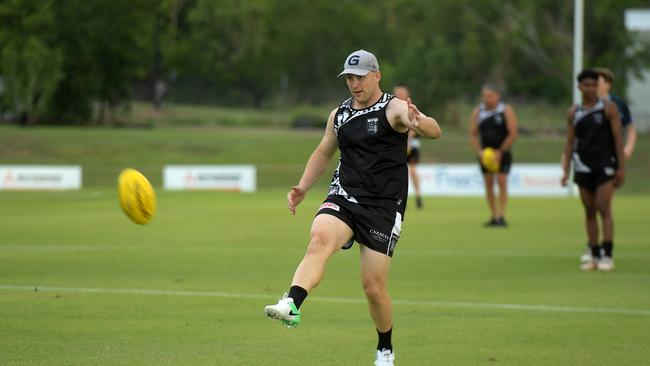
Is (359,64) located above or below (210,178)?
above

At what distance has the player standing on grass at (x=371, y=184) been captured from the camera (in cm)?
843

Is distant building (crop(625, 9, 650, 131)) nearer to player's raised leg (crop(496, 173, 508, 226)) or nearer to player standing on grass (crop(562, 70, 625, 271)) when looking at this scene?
player's raised leg (crop(496, 173, 508, 226))

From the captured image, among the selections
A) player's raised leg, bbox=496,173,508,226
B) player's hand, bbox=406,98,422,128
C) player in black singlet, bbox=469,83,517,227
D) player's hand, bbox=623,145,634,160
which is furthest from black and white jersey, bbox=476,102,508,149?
player's hand, bbox=406,98,422,128

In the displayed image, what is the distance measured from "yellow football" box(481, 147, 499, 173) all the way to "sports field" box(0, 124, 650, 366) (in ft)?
3.91

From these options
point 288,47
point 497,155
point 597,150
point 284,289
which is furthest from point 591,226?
point 288,47

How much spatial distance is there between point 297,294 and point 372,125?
1.43 m

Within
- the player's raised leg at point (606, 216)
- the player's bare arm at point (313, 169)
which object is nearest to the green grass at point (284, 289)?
the player's raised leg at point (606, 216)

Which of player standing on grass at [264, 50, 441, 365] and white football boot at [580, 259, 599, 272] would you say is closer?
player standing on grass at [264, 50, 441, 365]

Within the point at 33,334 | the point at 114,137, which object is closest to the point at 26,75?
the point at 114,137

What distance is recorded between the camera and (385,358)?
8594 mm

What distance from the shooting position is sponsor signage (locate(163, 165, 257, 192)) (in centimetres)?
3744

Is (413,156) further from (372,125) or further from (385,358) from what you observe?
(385,358)

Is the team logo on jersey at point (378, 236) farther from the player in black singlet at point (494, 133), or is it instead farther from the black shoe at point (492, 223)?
the black shoe at point (492, 223)

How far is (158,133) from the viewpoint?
59625 millimetres
